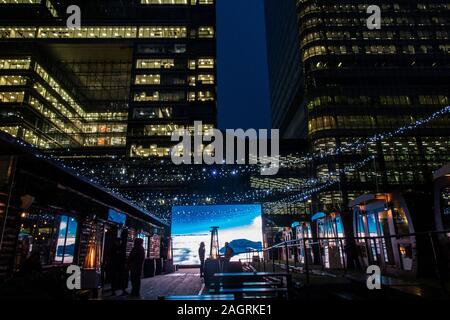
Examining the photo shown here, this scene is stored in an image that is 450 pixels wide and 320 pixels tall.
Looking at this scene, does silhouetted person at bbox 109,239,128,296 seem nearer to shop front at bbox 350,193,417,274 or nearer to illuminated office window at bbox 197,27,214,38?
shop front at bbox 350,193,417,274

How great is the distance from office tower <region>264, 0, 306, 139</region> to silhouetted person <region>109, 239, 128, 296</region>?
61.5m

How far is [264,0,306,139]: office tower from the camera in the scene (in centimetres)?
7294

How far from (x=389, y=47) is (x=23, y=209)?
72102 mm

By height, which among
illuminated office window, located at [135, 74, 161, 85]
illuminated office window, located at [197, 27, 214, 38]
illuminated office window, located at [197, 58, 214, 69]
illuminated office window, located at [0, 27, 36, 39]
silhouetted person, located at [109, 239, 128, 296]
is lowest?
silhouetted person, located at [109, 239, 128, 296]

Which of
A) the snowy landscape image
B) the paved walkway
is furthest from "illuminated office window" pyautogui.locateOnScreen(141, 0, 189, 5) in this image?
the paved walkway

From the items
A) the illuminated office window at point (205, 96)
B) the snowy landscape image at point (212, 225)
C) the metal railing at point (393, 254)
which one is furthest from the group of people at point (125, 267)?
the illuminated office window at point (205, 96)

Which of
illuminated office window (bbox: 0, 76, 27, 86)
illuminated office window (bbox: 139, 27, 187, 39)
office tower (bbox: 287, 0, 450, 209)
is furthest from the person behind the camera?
illuminated office window (bbox: 139, 27, 187, 39)

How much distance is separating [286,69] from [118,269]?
8623cm

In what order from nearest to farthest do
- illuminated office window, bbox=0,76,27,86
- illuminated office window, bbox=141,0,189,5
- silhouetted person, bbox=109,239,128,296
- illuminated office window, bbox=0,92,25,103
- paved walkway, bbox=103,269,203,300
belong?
paved walkway, bbox=103,269,203,300
silhouetted person, bbox=109,239,128,296
illuminated office window, bbox=0,92,25,103
illuminated office window, bbox=0,76,27,86
illuminated office window, bbox=141,0,189,5

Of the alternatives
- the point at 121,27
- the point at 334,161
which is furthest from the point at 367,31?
the point at 121,27

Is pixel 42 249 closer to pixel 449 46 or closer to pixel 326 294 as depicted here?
pixel 326 294

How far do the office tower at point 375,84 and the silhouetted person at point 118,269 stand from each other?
46555 millimetres

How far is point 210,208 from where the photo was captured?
19.9m

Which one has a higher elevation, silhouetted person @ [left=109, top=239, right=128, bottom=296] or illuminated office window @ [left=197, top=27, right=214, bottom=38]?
illuminated office window @ [left=197, top=27, right=214, bottom=38]
